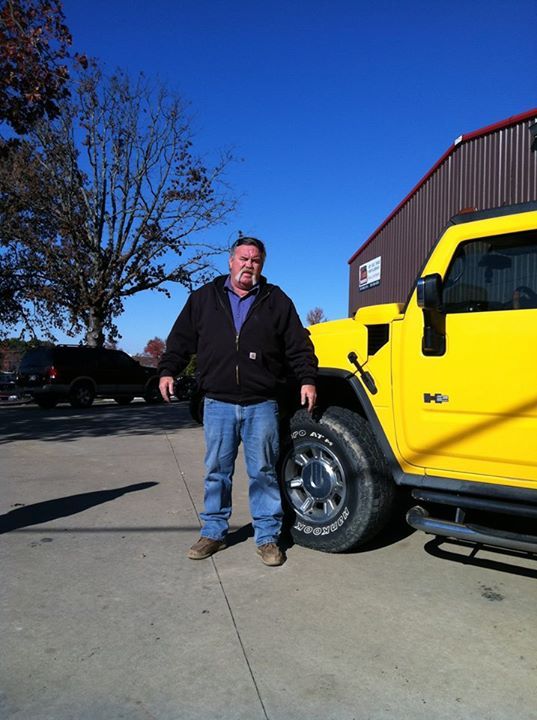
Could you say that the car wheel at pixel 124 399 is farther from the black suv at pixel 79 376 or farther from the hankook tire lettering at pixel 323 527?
the hankook tire lettering at pixel 323 527

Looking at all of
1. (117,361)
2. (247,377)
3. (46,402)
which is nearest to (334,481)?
(247,377)

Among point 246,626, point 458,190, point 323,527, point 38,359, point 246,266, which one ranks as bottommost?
point 246,626

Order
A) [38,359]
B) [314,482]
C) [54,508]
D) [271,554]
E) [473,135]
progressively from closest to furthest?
[271,554], [314,482], [54,508], [473,135], [38,359]

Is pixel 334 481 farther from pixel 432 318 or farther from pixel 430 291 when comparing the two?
pixel 430 291

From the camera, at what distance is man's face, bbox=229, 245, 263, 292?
3691mm

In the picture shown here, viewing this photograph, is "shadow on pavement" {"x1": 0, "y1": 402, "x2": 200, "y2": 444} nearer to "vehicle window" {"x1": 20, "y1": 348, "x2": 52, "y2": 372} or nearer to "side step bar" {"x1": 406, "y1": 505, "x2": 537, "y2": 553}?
"vehicle window" {"x1": 20, "y1": 348, "x2": 52, "y2": 372}

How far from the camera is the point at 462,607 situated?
10.1ft

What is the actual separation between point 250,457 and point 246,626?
1130 mm

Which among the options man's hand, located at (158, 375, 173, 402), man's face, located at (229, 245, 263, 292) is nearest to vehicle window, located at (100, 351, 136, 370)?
man's hand, located at (158, 375, 173, 402)

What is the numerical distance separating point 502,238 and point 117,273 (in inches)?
929

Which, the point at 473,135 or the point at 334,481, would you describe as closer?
the point at 334,481

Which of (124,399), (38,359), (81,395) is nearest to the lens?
(38,359)

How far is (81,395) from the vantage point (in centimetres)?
1695

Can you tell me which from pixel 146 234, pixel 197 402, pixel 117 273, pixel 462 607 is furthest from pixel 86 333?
pixel 462 607
